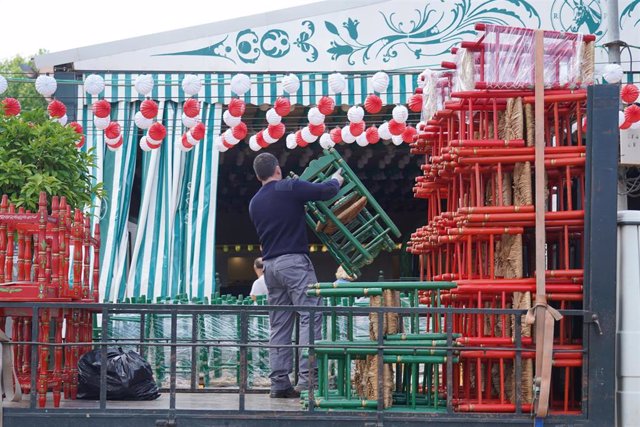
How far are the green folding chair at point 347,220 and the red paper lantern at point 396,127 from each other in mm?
5800

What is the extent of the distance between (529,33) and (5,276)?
3.84 meters

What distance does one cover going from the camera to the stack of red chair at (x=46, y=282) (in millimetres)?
6473

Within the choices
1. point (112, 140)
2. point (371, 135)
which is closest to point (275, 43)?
point (371, 135)

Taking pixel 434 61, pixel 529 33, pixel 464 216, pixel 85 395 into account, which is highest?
pixel 434 61

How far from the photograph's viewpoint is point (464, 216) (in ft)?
20.5

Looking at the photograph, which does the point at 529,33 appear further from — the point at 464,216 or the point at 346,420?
the point at 346,420

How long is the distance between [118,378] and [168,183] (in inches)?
371

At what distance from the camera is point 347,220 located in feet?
27.9

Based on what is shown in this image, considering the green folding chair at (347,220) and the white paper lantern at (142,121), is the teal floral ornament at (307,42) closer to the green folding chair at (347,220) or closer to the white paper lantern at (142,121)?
the white paper lantern at (142,121)

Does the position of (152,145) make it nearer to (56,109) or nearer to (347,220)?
(56,109)

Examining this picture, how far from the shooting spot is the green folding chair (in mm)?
8375

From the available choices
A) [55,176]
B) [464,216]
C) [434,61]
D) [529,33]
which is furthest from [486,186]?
[434,61]

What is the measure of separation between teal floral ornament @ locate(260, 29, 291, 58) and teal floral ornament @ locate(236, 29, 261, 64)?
0.36ft

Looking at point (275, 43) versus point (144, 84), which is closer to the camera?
point (144, 84)
